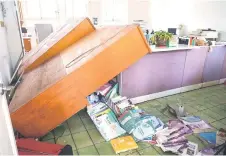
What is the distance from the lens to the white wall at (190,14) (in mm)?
3775

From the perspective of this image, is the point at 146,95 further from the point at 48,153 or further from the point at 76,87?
the point at 48,153

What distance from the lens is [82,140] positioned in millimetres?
1701

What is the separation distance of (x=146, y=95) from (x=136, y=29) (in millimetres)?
1341

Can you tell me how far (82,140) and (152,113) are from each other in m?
0.96

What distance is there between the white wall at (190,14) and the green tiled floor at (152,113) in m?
1.78

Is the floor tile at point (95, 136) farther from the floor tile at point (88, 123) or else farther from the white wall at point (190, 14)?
the white wall at point (190, 14)

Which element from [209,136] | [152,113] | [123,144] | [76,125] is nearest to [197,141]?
[209,136]

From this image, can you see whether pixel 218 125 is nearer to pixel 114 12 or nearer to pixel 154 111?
pixel 154 111

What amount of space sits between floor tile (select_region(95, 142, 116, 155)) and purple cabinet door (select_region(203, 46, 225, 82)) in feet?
7.25

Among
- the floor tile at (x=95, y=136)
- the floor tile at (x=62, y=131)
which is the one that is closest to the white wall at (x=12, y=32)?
the floor tile at (x=62, y=131)

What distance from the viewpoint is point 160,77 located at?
254cm

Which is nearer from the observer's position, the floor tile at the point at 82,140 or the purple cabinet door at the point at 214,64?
the floor tile at the point at 82,140

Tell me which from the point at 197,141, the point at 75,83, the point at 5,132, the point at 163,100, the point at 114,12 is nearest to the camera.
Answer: the point at 5,132

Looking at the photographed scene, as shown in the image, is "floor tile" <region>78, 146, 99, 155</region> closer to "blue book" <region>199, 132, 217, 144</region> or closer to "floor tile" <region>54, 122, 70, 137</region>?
"floor tile" <region>54, 122, 70, 137</region>
